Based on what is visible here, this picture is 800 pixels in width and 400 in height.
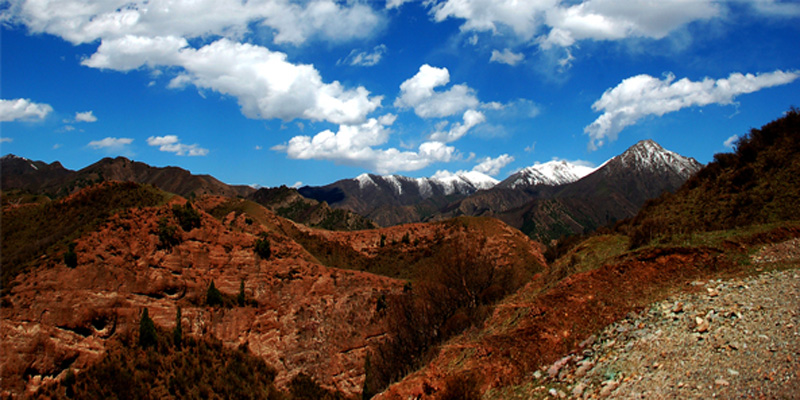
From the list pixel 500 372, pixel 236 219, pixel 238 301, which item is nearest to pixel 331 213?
pixel 236 219

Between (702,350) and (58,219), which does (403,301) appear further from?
(58,219)

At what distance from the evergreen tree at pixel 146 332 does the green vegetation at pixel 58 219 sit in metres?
9.60

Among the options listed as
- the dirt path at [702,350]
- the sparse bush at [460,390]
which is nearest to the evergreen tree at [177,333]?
the sparse bush at [460,390]

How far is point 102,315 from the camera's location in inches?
1356

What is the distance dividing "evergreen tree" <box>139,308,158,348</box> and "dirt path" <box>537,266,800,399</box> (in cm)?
3724

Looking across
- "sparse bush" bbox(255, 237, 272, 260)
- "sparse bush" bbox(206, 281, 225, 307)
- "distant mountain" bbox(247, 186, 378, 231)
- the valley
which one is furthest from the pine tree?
"distant mountain" bbox(247, 186, 378, 231)

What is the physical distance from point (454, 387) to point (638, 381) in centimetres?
473

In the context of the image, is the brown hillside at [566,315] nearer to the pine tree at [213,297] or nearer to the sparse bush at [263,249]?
the pine tree at [213,297]

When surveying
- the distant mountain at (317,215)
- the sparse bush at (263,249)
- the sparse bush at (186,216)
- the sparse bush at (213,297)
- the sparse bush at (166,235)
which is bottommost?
the sparse bush at (213,297)

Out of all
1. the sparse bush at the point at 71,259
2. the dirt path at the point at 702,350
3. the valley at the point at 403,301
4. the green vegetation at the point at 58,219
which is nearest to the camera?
the dirt path at the point at 702,350

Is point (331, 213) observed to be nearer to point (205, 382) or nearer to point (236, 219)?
point (236, 219)

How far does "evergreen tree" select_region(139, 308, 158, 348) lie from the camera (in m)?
35.3

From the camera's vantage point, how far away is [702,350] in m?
9.05

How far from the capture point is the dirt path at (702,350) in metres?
7.63
